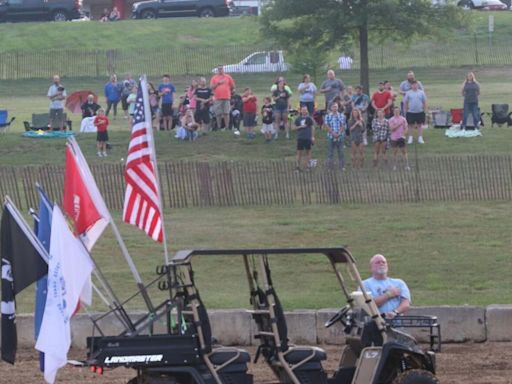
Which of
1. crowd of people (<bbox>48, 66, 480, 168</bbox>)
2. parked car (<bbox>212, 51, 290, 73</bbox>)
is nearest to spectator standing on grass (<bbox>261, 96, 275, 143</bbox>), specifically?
crowd of people (<bbox>48, 66, 480, 168</bbox>)

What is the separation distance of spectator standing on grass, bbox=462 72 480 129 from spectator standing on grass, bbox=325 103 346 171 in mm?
5737

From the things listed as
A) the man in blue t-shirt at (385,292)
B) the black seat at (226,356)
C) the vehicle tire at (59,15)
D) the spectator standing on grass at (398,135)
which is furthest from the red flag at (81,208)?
the vehicle tire at (59,15)

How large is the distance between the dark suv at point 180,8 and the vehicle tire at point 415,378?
57341 mm

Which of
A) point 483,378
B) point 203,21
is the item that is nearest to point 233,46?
point 203,21

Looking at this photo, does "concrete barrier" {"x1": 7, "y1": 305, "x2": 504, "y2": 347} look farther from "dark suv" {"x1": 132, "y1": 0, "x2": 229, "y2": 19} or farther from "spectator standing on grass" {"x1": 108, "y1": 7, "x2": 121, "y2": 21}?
"spectator standing on grass" {"x1": 108, "y1": 7, "x2": 121, "y2": 21}

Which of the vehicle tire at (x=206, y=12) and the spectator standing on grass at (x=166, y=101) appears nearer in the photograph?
the spectator standing on grass at (x=166, y=101)

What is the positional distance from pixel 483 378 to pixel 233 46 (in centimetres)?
4693

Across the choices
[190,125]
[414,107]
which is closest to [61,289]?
[414,107]

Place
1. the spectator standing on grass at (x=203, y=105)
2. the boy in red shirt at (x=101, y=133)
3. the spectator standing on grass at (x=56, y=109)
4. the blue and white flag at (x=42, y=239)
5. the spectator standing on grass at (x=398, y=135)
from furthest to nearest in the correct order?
1. the spectator standing on grass at (x=56, y=109)
2. the spectator standing on grass at (x=203, y=105)
3. the boy in red shirt at (x=101, y=133)
4. the spectator standing on grass at (x=398, y=135)
5. the blue and white flag at (x=42, y=239)

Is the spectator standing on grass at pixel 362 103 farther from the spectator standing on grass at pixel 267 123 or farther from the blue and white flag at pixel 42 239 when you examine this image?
the blue and white flag at pixel 42 239

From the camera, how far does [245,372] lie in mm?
11859

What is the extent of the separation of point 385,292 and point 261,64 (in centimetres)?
4096

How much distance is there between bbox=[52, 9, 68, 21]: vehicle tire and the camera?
6825cm

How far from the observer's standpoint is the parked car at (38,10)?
6662 centimetres
